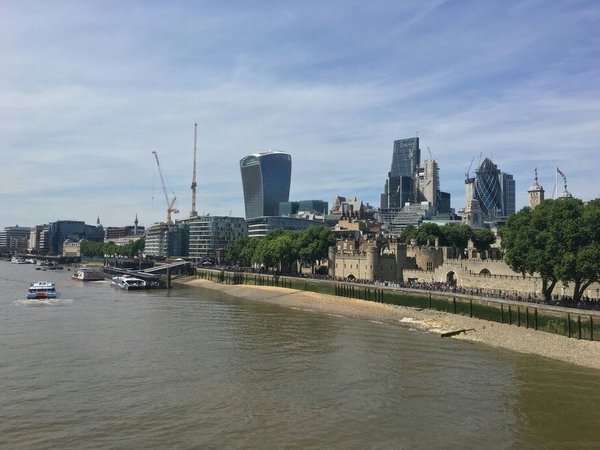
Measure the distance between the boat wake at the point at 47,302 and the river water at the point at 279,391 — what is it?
28502 mm

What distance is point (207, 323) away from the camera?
6575 cm

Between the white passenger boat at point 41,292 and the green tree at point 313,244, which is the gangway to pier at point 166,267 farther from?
the white passenger boat at point 41,292

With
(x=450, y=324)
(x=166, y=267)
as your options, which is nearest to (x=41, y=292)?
(x=166, y=267)

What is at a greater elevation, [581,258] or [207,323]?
[581,258]

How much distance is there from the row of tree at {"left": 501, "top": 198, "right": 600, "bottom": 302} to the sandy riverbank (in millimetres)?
8282

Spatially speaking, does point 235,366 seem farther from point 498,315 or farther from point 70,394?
point 498,315

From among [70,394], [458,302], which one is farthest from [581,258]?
[70,394]

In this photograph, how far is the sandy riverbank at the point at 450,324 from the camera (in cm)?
4800

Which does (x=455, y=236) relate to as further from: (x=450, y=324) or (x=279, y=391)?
(x=279, y=391)

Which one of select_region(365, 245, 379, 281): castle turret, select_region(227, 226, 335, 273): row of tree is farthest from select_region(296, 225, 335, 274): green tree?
select_region(365, 245, 379, 281): castle turret

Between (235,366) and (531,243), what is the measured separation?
129 ft

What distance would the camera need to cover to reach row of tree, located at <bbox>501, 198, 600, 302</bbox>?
2237 inches

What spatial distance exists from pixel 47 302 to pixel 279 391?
65700 mm

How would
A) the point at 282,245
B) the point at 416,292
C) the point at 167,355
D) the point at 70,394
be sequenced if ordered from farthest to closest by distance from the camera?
the point at 282,245 < the point at 416,292 < the point at 167,355 < the point at 70,394
